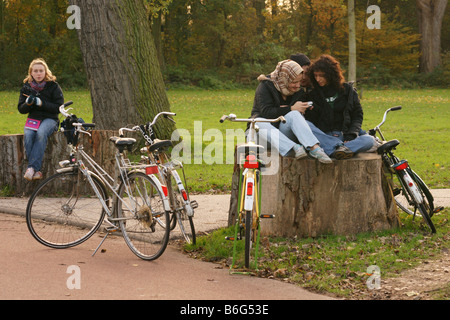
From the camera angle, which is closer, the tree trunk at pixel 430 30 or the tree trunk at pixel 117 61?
the tree trunk at pixel 117 61

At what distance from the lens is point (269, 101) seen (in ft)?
23.4

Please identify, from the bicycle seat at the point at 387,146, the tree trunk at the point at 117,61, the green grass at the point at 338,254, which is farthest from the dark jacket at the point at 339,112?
the tree trunk at the point at 117,61

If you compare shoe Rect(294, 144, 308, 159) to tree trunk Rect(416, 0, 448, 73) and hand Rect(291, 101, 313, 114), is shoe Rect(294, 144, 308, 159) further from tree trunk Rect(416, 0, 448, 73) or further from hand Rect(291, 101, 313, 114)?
tree trunk Rect(416, 0, 448, 73)

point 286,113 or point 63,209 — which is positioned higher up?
point 286,113

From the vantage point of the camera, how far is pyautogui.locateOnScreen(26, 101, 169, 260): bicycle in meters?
6.10

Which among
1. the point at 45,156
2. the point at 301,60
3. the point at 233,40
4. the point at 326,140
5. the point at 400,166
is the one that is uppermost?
the point at 233,40

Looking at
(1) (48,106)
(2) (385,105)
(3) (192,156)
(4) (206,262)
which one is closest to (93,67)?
(1) (48,106)

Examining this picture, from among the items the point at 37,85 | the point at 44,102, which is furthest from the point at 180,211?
the point at 37,85

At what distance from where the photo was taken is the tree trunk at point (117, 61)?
10.9m

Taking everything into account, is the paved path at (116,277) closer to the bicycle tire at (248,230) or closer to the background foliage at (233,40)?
the bicycle tire at (248,230)

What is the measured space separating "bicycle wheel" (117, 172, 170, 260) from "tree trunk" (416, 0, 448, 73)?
3957 cm

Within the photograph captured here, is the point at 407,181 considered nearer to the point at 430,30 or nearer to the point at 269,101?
the point at 269,101

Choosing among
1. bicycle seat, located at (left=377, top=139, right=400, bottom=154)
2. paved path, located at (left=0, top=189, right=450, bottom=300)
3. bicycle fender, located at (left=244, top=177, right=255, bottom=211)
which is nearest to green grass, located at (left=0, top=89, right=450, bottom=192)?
bicycle seat, located at (left=377, top=139, right=400, bottom=154)

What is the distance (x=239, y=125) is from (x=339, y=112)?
42.5 ft
